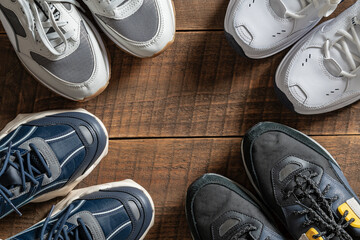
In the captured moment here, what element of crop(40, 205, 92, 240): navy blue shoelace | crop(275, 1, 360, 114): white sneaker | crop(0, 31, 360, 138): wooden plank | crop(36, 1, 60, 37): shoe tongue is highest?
crop(36, 1, 60, 37): shoe tongue

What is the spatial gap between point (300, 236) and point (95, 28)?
679 mm

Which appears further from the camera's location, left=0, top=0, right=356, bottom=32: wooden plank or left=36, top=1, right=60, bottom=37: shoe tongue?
left=0, top=0, right=356, bottom=32: wooden plank

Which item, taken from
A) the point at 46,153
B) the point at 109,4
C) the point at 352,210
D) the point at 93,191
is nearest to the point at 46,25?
the point at 109,4

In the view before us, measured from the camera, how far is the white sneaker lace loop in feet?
2.45

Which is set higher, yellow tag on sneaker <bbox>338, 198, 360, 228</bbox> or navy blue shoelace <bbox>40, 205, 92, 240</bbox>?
yellow tag on sneaker <bbox>338, 198, 360, 228</bbox>

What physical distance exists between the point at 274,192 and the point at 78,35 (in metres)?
0.57

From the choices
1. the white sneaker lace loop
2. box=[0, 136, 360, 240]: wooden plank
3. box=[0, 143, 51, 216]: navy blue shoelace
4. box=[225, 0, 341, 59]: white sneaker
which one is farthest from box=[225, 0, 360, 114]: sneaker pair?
box=[0, 143, 51, 216]: navy blue shoelace

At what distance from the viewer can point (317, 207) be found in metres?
0.83

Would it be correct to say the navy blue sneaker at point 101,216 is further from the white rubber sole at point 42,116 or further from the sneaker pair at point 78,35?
the sneaker pair at point 78,35

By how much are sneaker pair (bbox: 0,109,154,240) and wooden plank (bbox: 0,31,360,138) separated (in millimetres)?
54

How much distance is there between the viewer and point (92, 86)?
82 centimetres

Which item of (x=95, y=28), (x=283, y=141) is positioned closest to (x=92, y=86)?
(x=95, y=28)

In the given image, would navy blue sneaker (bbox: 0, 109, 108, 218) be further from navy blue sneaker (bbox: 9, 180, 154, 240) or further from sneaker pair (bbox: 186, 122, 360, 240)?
sneaker pair (bbox: 186, 122, 360, 240)

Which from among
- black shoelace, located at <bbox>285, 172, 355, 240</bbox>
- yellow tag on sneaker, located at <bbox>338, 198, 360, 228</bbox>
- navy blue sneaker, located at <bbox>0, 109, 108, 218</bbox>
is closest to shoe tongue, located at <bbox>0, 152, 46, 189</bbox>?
navy blue sneaker, located at <bbox>0, 109, 108, 218</bbox>
